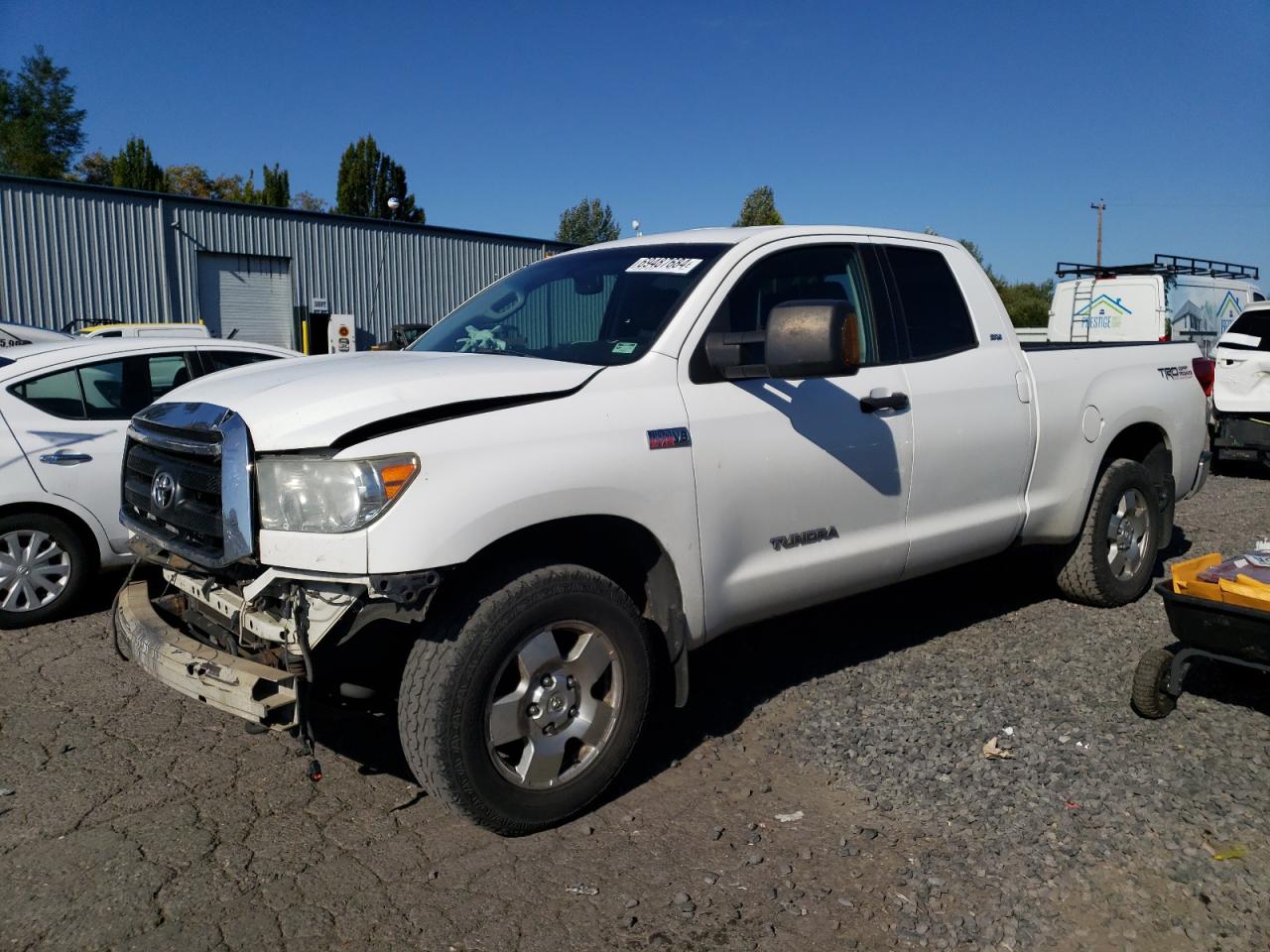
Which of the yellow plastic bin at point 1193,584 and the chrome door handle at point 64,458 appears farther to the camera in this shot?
the chrome door handle at point 64,458

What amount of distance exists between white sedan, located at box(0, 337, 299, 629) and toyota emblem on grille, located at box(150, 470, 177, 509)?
2324mm

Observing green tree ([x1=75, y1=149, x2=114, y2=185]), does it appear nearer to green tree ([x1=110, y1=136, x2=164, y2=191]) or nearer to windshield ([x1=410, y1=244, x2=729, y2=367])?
green tree ([x1=110, y1=136, x2=164, y2=191])

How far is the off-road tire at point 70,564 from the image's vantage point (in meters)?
5.73

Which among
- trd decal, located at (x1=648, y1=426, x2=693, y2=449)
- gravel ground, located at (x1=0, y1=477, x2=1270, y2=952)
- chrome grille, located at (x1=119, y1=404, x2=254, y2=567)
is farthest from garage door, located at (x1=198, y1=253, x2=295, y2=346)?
trd decal, located at (x1=648, y1=426, x2=693, y2=449)

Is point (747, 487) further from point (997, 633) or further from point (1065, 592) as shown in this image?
point (1065, 592)

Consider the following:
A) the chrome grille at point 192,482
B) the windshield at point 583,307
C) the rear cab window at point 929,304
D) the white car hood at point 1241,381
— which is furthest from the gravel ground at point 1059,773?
the white car hood at point 1241,381

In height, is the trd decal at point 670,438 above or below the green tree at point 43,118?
below

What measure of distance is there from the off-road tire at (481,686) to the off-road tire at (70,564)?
3577mm

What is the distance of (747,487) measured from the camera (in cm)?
391

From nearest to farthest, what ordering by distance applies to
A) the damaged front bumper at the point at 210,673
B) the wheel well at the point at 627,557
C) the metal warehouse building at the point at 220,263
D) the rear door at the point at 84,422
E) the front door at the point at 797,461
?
the damaged front bumper at the point at 210,673 → the wheel well at the point at 627,557 → the front door at the point at 797,461 → the rear door at the point at 84,422 → the metal warehouse building at the point at 220,263

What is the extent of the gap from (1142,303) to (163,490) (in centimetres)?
1657

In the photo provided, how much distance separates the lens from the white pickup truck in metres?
3.13

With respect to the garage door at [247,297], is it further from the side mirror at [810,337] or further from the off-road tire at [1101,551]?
the side mirror at [810,337]

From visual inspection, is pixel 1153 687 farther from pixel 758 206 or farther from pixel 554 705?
pixel 758 206
